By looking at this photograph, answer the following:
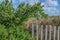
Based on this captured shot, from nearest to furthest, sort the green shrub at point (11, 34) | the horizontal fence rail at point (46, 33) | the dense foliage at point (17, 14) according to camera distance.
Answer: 1. the green shrub at point (11, 34)
2. the dense foliage at point (17, 14)
3. the horizontal fence rail at point (46, 33)

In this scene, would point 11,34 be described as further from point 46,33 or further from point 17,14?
point 46,33

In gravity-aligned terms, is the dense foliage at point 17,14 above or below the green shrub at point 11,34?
above

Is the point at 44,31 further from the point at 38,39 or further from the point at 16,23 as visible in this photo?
the point at 16,23

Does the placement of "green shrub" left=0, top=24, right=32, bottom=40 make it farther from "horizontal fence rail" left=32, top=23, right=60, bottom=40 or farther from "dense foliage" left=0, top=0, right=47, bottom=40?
"horizontal fence rail" left=32, top=23, right=60, bottom=40

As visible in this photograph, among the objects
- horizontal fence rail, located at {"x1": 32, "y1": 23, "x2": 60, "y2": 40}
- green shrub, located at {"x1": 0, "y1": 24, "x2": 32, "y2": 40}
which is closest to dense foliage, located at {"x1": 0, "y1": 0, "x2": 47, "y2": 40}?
green shrub, located at {"x1": 0, "y1": 24, "x2": 32, "y2": 40}

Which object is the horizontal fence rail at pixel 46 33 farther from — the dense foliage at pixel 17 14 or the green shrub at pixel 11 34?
the green shrub at pixel 11 34

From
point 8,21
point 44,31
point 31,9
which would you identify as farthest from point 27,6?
point 44,31

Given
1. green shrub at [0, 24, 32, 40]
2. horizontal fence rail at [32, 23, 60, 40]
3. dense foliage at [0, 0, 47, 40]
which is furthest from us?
horizontal fence rail at [32, 23, 60, 40]

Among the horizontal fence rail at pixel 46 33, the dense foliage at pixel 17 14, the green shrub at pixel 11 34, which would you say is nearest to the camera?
the green shrub at pixel 11 34

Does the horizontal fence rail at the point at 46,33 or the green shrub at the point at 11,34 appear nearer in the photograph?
the green shrub at the point at 11,34

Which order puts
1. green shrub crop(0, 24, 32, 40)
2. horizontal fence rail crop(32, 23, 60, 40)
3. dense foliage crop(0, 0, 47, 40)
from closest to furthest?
green shrub crop(0, 24, 32, 40) < dense foliage crop(0, 0, 47, 40) < horizontal fence rail crop(32, 23, 60, 40)

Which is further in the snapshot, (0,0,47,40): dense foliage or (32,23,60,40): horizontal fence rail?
(32,23,60,40): horizontal fence rail

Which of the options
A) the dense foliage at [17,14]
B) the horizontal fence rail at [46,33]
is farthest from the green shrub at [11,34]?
the horizontal fence rail at [46,33]

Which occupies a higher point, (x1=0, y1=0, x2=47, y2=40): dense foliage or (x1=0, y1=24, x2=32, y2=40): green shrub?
(x1=0, y1=0, x2=47, y2=40): dense foliage
